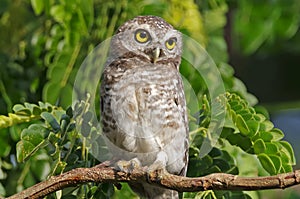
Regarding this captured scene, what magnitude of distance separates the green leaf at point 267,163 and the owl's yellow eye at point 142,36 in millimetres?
400

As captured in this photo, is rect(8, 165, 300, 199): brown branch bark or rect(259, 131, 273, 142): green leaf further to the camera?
rect(259, 131, 273, 142): green leaf

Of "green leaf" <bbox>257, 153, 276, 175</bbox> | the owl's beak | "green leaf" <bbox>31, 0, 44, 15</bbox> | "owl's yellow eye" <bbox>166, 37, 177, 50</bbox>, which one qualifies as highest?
"green leaf" <bbox>31, 0, 44, 15</bbox>

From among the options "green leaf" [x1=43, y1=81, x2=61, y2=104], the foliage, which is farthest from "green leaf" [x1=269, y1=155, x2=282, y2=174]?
"green leaf" [x1=43, y1=81, x2=61, y2=104]

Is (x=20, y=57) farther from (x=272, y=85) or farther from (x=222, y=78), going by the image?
(x=272, y=85)

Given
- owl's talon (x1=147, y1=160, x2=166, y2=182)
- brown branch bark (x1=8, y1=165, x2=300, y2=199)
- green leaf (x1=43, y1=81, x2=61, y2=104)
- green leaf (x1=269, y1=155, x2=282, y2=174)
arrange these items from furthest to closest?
1. green leaf (x1=43, y1=81, x2=61, y2=104)
2. green leaf (x1=269, y1=155, x2=282, y2=174)
3. owl's talon (x1=147, y1=160, x2=166, y2=182)
4. brown branch bark (x1=8, y1=165, x2=300, y2=199)

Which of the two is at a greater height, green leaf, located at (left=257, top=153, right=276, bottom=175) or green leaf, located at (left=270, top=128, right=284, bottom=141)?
green leaf, located at (left=270, top=128, right=284, bottom=141)

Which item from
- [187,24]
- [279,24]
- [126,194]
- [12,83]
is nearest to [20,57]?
[12,83]

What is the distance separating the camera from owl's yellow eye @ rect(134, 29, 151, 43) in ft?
7.88

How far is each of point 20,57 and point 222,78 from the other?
77 centimetres

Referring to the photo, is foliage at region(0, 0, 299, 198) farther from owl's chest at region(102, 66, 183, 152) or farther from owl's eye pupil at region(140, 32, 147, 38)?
owl's eye pupil at region(140, 32, 147, 38)

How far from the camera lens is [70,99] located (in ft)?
8.95

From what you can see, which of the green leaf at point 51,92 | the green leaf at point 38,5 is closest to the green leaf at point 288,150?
the green leaf at point 51,92

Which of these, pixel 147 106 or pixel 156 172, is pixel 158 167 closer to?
pixel 156 172

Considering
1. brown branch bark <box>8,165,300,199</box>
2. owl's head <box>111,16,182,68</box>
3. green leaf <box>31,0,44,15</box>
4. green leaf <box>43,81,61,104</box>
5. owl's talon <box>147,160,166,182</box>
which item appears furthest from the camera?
green leaf <box>31,0,44,15</box>
